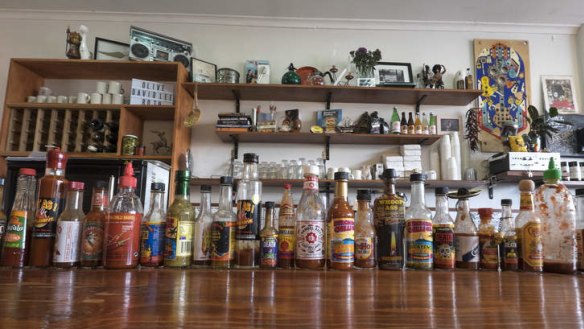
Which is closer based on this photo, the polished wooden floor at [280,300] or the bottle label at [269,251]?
the polished wooden floor at [280,300]

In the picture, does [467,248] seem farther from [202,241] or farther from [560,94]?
[560,94]

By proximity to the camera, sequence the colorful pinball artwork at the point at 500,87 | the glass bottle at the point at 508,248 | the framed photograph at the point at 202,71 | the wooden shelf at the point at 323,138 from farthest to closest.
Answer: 1. the colorful pinball artwork at the point at 500,87
2. the framed photograph at the point at 202,71
3. the wooden shelf at the point at 323,138
4. the glass bottle at the point at 508,248

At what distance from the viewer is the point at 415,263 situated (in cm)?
83

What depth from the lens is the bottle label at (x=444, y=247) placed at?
0.85 metres

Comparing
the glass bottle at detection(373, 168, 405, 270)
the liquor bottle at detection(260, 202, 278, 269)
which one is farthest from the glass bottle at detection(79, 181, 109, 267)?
the glass bottle at detection(373, 168, 405, 270)

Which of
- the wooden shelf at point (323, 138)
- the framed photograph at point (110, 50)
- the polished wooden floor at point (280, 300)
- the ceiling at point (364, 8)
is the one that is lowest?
the polished wooden floor at point (280, 300)

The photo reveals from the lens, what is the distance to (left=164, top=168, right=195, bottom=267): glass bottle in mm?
815

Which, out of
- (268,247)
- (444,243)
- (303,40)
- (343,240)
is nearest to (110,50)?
(303,40)

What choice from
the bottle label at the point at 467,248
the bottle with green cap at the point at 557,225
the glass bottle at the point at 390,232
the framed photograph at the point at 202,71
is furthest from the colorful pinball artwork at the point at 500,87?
the glass bottle at the point at 390,232

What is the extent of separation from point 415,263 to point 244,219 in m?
0.40

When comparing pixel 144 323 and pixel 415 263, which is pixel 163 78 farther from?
pixel 144 323

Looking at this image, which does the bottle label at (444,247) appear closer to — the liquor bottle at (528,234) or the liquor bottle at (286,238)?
the liquor bottle at (528,234)

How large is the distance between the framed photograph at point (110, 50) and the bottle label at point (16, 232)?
2.59 m

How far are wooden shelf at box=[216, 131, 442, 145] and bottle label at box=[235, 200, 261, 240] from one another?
80.5 inches
